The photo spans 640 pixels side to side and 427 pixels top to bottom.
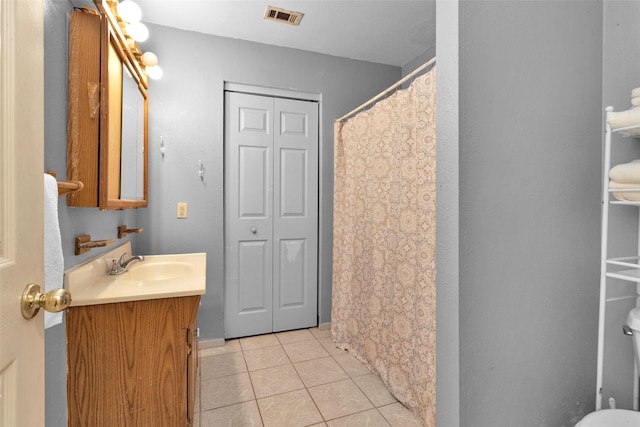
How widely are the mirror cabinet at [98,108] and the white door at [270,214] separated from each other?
37.9 inches

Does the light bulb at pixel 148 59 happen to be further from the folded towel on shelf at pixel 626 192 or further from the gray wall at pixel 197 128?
the folded towel on shelf at pixel 626 192

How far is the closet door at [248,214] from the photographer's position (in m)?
2.50

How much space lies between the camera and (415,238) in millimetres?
1678

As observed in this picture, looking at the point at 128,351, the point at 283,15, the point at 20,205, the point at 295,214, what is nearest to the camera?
the point at 20,205

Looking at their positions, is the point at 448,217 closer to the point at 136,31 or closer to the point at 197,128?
the point at 136,31

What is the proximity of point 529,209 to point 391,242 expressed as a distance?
36.8 inches

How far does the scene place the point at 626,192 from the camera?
1.01 meters

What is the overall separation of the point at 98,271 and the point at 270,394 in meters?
1.15

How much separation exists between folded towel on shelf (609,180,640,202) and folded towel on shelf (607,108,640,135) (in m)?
0.18

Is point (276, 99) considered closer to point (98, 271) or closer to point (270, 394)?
point (98, 271)

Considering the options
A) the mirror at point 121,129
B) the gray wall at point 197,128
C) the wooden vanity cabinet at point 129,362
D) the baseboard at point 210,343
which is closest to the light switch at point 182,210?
the gray wall at point 197,128

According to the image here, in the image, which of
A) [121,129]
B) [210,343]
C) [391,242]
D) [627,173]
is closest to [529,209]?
[627,173]

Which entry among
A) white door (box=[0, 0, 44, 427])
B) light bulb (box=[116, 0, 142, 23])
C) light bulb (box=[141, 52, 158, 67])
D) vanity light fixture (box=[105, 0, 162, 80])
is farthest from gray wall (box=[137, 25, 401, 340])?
white door (box=[0, 0, 44, 427])

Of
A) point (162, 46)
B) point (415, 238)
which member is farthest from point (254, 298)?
point (162, 46)
